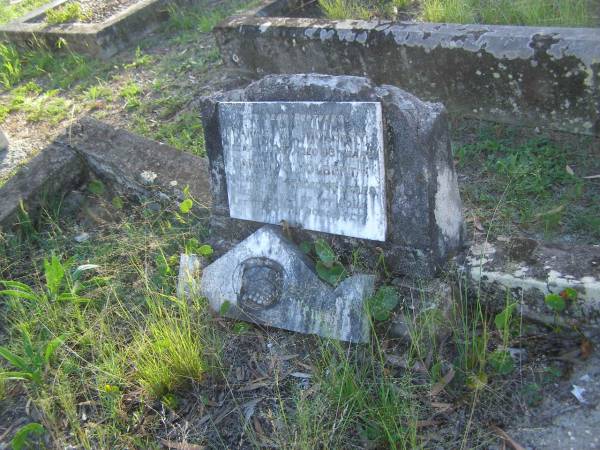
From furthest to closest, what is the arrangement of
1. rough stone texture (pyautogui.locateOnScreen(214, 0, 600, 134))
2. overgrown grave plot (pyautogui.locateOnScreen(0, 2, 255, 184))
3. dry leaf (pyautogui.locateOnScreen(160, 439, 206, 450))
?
overgrown grave plot (pyautogui.locateOnScreen(0, 2, 255, 184)) → rough stone texture (pyautogui.locateOnScreen(214, 0, 600, 134)) → dry leaf (pyautogui.locateOnScreen(160, 439, 206, 450))

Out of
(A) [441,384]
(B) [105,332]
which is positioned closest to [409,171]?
(A) [441,384]

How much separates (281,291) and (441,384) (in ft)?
2.79

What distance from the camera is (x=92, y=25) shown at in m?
6.27

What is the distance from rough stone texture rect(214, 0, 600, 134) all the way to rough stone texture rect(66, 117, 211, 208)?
4.05 ft

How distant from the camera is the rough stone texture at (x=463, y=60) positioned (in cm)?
331

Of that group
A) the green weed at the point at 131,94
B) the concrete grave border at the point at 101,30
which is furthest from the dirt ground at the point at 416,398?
the concrete grave border at the point at 101,30

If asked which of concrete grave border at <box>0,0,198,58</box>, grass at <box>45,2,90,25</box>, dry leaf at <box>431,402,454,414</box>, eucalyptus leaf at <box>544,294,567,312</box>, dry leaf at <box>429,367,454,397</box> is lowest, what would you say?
dry leaf at <box>431,402,454,414</box>

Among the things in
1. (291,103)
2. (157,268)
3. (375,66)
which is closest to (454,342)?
(291,103)

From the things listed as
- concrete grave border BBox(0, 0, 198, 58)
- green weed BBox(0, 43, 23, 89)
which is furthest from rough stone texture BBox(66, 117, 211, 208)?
green weed BBox(0, 43, 23, 89)

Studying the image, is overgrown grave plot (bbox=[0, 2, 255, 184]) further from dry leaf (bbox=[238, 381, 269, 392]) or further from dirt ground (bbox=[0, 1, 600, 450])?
dry leaf (bbox=[238, 381, 269, 392])

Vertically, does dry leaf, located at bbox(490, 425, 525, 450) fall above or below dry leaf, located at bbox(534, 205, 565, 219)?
below

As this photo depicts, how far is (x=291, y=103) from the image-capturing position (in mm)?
2721

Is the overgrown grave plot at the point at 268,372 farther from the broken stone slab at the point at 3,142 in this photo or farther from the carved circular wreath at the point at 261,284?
the broken stone slab at the point at 3,142

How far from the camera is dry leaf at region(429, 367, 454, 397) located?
91.0 inches
